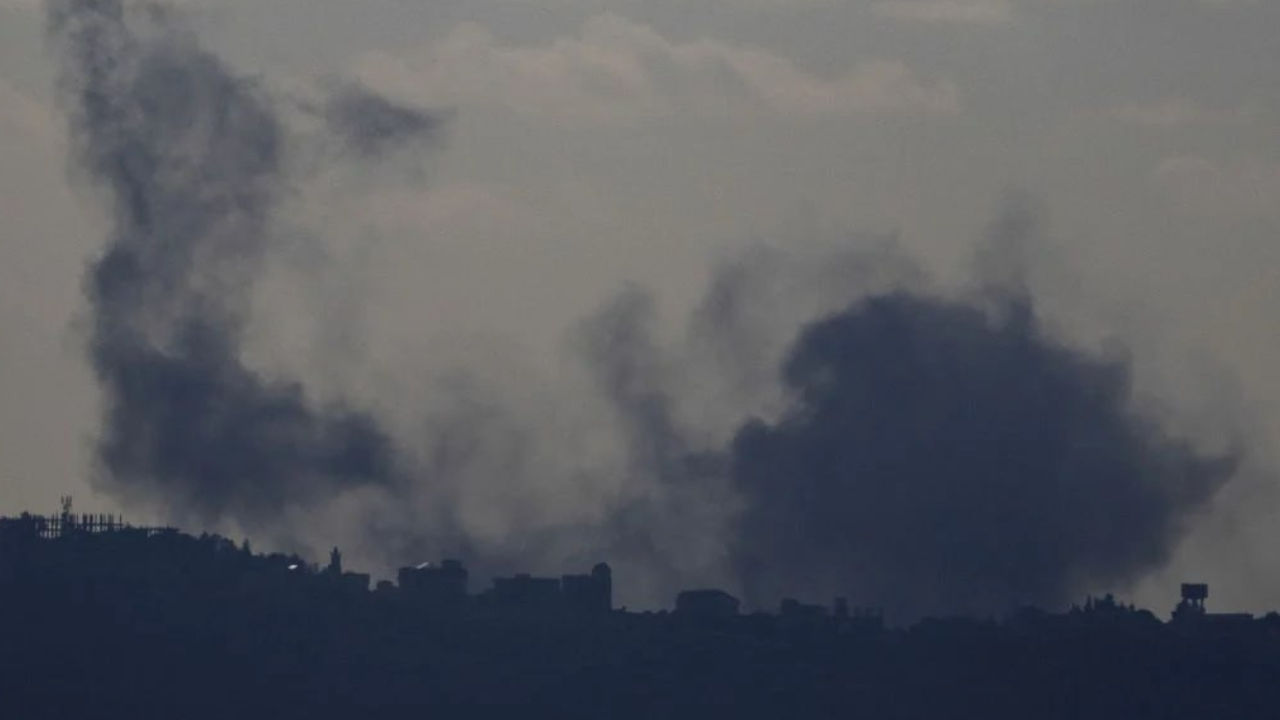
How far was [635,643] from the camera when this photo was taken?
17100 centimetres

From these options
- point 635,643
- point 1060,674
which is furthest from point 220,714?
point 1060,674

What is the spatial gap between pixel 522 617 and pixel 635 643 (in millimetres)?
7367

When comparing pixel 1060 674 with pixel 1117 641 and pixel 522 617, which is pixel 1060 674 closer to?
pixel 1117 641

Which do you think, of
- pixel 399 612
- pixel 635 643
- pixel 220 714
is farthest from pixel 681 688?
pixel 220 714

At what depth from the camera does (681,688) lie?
563 feet

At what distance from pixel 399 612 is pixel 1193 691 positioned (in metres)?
42.9

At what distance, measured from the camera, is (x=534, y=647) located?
168 m

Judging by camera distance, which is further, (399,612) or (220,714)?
(399,612)

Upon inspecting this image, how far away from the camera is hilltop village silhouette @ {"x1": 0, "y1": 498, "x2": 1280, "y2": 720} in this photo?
168 metres

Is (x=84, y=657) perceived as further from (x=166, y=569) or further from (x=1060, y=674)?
(x=1060, y=674)

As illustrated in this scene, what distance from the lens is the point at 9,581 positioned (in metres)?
169

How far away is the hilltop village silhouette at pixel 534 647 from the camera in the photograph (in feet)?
550

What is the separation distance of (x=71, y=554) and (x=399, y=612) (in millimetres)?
17837

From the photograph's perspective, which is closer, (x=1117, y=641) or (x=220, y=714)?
(x=220, y=714)
